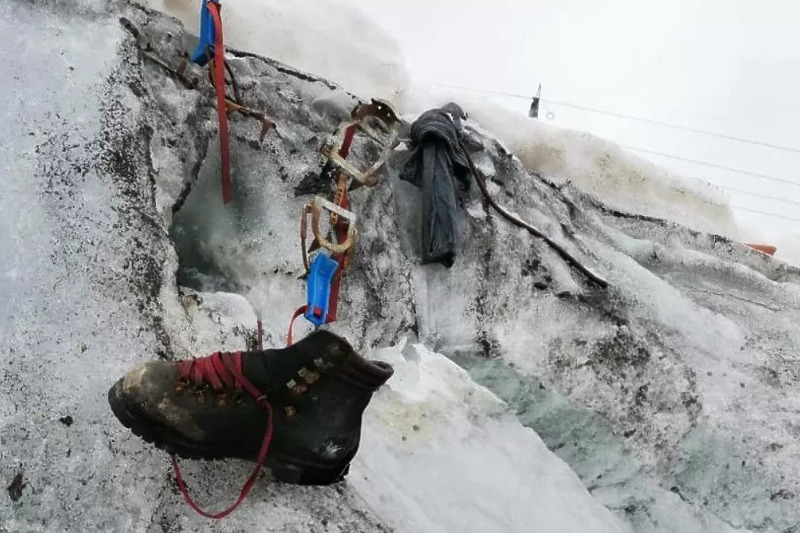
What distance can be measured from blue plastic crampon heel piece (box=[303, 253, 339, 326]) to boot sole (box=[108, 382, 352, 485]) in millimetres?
533

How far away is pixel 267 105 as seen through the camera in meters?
3.63

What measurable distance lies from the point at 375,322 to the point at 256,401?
1169mm

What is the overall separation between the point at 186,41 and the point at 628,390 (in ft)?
8.59

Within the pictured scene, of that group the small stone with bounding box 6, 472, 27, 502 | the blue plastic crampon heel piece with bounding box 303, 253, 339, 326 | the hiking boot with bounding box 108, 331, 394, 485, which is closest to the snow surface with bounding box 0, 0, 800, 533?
the small stone with bounding box 6, 472, 27, 502

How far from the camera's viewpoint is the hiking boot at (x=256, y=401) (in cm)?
207

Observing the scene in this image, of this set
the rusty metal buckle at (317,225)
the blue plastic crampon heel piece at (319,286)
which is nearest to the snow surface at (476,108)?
the rusty metal buckle at (317,225)

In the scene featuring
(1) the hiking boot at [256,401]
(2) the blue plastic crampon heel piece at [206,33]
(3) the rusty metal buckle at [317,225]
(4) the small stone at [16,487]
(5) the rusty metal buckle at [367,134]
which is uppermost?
(2) the blue plastic crampon heel piece at [206,33]

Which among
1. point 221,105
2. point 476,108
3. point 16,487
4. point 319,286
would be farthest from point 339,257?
point 476,108

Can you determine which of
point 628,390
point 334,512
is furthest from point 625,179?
point 334,512

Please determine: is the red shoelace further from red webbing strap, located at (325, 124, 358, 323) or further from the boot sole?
red webbing strap, located at (325, 124, 358, 323)

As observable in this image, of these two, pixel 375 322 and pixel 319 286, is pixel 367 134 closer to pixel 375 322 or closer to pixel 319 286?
pixel 375 322

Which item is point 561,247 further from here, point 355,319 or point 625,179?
point 625,179

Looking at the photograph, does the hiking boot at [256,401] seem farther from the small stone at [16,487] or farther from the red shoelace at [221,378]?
the small stone at [16,487]

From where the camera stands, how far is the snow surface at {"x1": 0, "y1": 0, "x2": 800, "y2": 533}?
7.59 feet
